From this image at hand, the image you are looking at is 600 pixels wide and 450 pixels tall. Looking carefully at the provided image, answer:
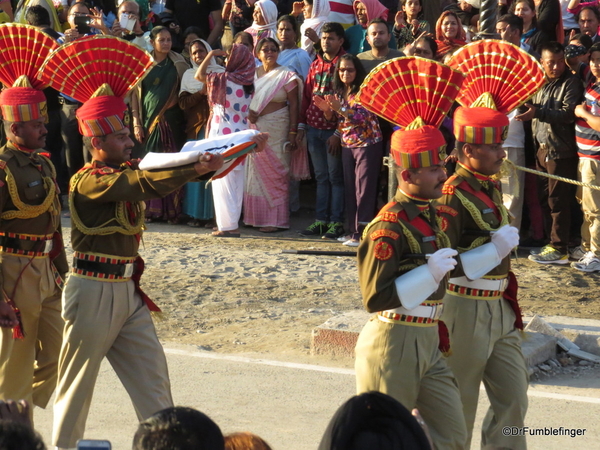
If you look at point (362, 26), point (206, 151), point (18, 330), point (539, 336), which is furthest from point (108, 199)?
point (362, 26)

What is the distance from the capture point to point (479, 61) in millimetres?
5289

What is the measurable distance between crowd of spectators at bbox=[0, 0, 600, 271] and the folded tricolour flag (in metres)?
4.71

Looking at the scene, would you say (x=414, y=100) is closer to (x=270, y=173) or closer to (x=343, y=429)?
(x=343, y=429)

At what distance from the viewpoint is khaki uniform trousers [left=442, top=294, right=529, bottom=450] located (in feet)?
15.5

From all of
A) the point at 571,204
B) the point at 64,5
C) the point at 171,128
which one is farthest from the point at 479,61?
the point at 64,5

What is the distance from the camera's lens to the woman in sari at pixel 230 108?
33.7 feet

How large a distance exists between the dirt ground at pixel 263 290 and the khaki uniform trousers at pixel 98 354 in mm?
2082

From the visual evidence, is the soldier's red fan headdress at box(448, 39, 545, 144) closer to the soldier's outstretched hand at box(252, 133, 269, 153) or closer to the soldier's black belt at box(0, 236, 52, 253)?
the soldier's outstretched hand at box(252, 133, 269, 153)

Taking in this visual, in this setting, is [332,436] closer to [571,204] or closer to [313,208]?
[571,204]

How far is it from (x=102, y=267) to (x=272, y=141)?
603 cm

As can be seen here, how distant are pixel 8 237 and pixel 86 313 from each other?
0.77m

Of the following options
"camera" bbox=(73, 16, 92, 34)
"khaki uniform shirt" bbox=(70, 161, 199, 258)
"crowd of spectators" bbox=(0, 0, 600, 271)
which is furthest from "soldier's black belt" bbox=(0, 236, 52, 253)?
"camera" bbox=(73, 16, 92, 34)

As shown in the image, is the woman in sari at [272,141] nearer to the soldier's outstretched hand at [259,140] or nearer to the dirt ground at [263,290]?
the dirt ground at [263,290]

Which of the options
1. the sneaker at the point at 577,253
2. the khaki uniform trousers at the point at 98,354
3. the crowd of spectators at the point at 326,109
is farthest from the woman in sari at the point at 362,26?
the khaki uniform trousers at the point at 98,354
